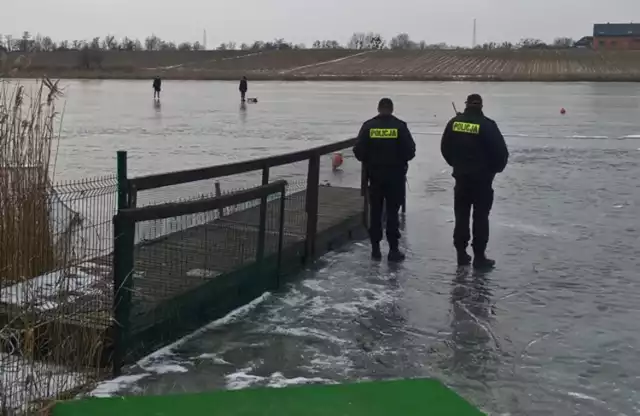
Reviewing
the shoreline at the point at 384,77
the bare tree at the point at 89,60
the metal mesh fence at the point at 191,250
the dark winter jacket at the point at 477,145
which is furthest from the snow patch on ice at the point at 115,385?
the bare tree at the point at 89,60

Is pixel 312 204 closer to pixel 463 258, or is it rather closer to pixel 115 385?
pixel 463 258

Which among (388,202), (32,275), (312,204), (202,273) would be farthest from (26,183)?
(388,202)

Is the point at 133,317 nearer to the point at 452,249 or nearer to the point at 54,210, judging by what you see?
the point at 54,210

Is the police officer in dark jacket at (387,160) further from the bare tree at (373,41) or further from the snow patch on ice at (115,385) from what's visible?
the bare tree at (373,41)

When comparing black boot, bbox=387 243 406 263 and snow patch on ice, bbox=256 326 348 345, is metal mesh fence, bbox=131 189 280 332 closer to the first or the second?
snow patch on ice, bbox=256 326 348 345

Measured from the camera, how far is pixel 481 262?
309 inches

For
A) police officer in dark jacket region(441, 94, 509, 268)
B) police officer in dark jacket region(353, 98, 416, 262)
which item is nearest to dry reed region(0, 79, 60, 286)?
police officer in dark jacket region(353, 98, 416, 262)

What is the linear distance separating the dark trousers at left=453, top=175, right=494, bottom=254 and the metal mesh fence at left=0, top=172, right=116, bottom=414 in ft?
11.6

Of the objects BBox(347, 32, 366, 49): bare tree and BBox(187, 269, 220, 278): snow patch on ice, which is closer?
BBox(187, 269, 220, 278): snow patch on ice

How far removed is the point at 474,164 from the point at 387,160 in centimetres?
87

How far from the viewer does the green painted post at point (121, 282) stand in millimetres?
4816

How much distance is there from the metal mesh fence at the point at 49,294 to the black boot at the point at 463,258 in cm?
360

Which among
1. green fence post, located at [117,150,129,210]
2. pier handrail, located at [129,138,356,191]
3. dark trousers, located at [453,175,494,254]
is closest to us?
green fence post, located at [117,150,129,210]

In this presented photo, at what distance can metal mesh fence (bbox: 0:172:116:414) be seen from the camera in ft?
14.1
